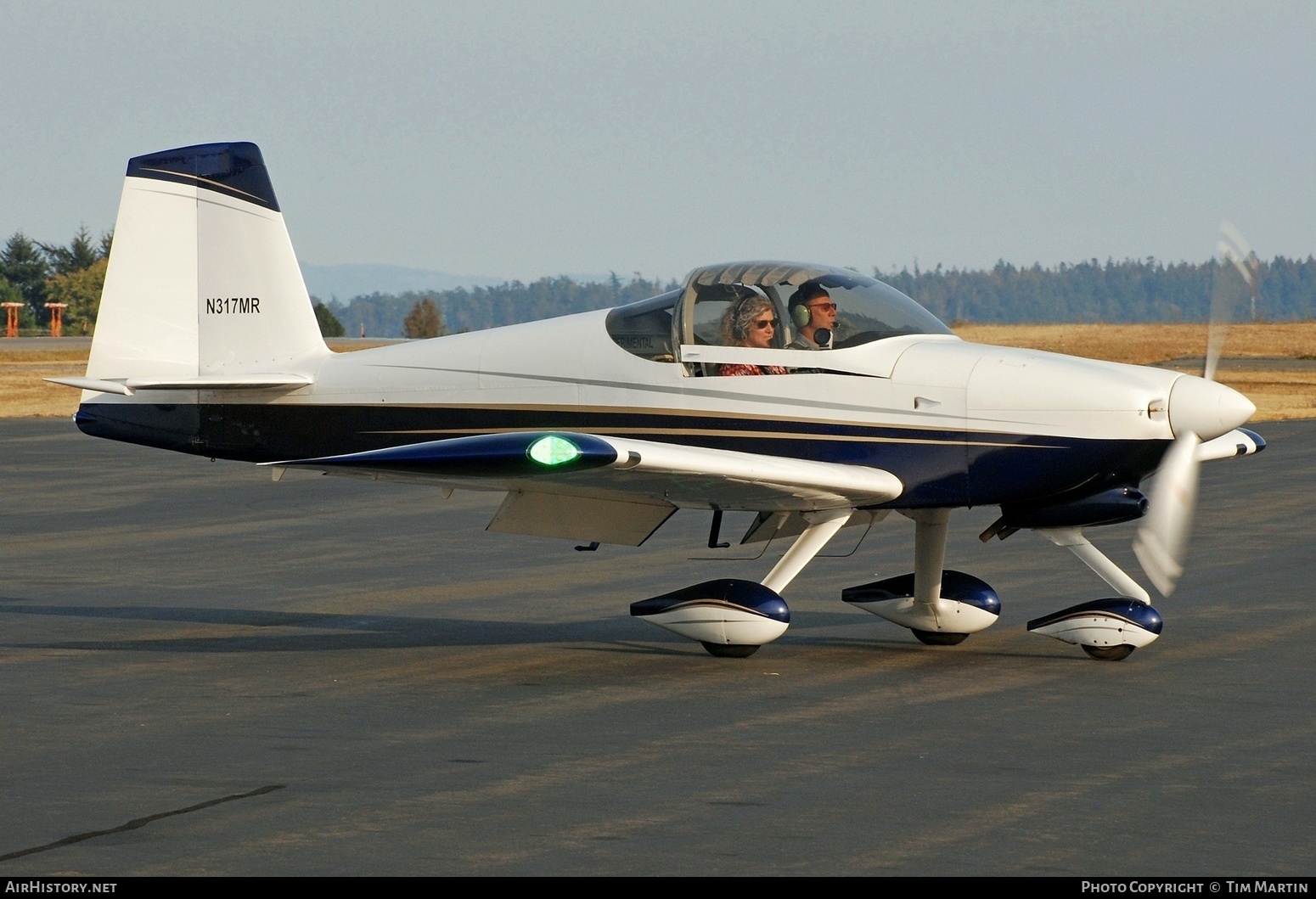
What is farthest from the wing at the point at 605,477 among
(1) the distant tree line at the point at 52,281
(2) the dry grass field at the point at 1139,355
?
(1) the distant tree line at the point at 52,281

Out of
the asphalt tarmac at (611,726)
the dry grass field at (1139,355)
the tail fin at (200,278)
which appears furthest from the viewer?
the dry grass field at (1139,355)

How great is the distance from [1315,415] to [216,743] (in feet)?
107

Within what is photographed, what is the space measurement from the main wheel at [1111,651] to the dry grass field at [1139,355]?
2141 centimetres

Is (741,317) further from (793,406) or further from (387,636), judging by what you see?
(387,636)

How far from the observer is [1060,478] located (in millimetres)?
9250

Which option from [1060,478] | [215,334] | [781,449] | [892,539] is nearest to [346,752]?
[781,449]

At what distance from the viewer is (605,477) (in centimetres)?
919

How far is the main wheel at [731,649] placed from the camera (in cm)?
947

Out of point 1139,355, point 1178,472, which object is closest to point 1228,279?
point 1178,472

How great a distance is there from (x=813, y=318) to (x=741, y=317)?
397mm

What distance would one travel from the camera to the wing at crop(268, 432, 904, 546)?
28.6ft

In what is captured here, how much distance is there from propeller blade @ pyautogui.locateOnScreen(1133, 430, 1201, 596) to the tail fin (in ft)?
18.6

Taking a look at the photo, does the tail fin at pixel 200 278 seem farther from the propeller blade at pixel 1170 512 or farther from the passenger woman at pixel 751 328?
the propeller blade at pixel 1170 512

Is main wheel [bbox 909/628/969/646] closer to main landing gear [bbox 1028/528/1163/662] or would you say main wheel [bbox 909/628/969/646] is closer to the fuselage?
main landing gear [bbox 1028/528/1163/662]
